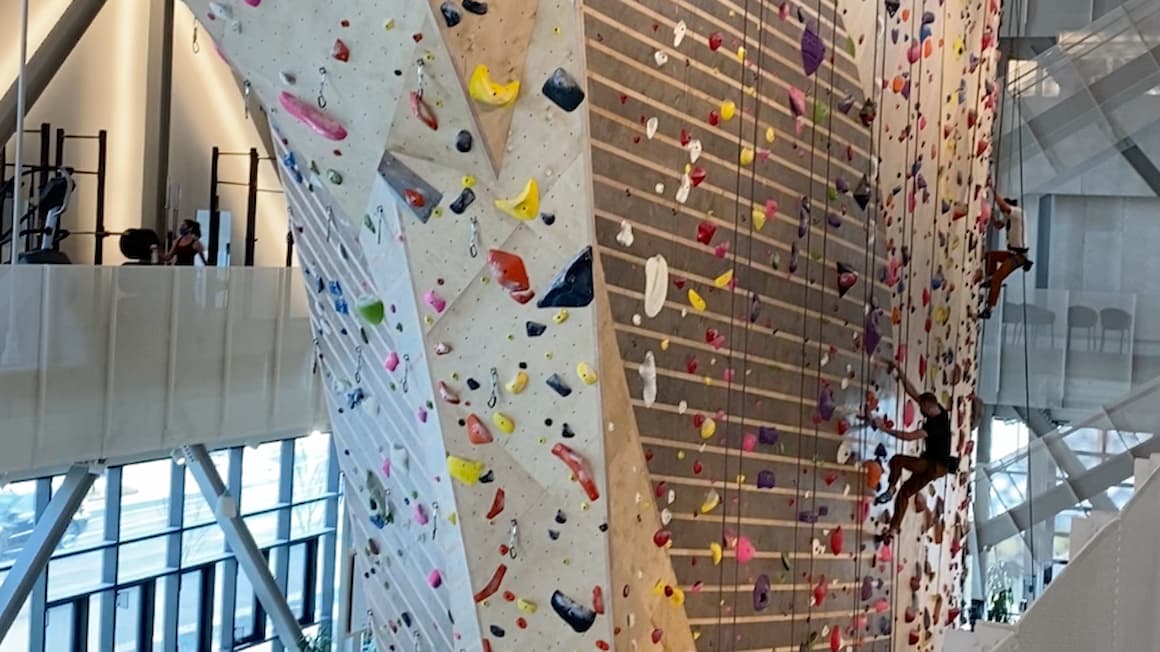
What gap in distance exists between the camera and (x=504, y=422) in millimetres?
4113

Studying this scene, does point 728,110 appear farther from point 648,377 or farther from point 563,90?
point 648,377

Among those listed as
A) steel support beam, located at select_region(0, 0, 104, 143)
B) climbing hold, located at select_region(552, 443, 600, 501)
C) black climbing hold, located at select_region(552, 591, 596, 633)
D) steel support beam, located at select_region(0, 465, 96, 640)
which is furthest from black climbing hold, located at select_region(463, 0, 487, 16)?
steel support beam, located at select_region(0, 0, 104, 143)

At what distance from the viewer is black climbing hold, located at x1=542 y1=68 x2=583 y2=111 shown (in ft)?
12.3

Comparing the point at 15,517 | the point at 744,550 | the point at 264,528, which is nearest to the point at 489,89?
the point at 744,550

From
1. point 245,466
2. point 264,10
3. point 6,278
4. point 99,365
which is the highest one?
point 264,10

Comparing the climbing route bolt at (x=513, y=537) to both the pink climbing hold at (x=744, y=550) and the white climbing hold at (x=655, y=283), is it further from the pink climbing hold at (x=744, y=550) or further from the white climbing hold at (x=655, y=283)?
the pink climbing hold at (x=744, y=550)

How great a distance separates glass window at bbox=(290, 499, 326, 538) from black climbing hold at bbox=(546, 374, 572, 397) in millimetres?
10632

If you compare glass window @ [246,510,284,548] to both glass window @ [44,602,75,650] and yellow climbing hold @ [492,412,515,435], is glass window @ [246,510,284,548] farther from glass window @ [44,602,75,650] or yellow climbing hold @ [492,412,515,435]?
yellow climbing hold @ [492,412,515,435]

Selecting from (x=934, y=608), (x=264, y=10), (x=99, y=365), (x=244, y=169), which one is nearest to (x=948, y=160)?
(x=934, y=608)

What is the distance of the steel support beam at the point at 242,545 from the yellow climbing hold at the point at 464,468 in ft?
24.1

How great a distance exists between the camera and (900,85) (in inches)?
224

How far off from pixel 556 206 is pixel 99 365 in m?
5.50

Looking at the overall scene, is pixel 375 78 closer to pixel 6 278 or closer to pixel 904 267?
pixel 904 267

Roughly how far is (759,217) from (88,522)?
840 centimetres
